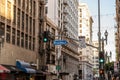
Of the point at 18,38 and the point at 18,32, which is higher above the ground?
the point at 18,32

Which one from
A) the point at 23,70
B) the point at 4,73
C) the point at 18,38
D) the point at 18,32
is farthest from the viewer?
the point at 18,32

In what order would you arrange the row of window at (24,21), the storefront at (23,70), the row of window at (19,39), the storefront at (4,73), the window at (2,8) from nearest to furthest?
the storefront at (4,73)
the window at (2,8)
the row of window at (19,39)
the storefront at (23,70)
the row of window at (24,21)

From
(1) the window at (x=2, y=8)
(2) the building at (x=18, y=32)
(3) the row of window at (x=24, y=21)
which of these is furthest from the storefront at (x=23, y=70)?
(1) the window at (x=2, y=8)

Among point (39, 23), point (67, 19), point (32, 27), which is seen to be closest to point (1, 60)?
point (32, 27)

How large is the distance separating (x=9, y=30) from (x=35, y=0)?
1730 cm

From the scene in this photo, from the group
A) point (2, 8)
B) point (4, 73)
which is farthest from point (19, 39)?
point (4, 73)

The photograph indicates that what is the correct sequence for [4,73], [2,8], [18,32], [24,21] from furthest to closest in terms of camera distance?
[24,21] → [18,32] → [2,8] → [4,73]

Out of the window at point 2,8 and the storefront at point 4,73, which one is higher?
the window at point 2,8

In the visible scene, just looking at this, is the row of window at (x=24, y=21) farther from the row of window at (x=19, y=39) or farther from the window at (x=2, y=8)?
the window at (x=2, y=8)

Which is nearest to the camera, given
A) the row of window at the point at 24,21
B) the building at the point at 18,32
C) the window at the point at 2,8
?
the window at the point at 2,8

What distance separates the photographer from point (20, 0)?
180 ft

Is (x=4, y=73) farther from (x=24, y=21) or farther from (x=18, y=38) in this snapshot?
(x=24, y=21)

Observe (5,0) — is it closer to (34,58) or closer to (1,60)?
(1,60)

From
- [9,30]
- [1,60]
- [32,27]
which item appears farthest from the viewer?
[32,27]
